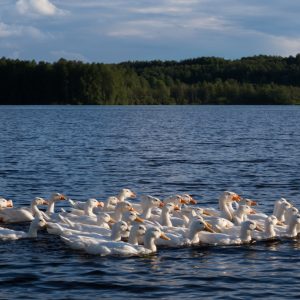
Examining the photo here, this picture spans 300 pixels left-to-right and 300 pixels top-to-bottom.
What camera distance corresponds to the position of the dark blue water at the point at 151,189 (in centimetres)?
1566

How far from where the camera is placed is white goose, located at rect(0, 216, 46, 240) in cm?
1906

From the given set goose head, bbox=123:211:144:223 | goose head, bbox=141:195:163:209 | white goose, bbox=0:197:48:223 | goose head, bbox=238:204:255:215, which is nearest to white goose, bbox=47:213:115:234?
goose head, bbox=123:211:144:223

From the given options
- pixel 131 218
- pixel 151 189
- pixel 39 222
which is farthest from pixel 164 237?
pixel 151 189

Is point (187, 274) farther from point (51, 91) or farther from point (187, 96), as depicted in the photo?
point (187, 96)

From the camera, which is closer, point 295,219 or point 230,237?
point 230,237

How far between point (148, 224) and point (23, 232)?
2962mm

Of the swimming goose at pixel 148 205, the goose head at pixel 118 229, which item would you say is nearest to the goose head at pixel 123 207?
the swimming goose at pixel 148 205

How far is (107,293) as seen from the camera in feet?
50.0

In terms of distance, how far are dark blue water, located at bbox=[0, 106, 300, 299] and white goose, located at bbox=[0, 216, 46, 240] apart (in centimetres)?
22

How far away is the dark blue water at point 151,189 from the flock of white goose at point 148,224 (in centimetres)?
31

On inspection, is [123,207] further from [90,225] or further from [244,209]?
[244,209]

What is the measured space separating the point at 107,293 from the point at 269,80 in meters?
180

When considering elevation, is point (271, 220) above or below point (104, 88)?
below

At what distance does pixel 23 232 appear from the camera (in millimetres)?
19516
